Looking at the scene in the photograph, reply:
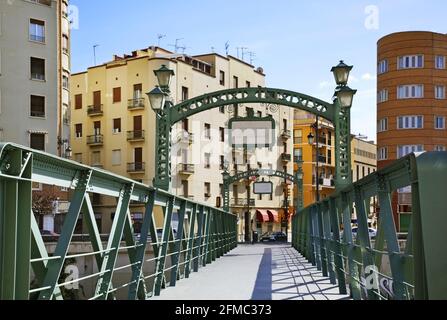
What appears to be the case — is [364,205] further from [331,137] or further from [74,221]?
[331,137]

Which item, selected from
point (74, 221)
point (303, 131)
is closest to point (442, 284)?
point (74, 221)

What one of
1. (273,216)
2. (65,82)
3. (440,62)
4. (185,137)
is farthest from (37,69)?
(273,216)

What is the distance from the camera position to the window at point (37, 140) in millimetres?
46406

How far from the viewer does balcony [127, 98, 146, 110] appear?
60.5 meters

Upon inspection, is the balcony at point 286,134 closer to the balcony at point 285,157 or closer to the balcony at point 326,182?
the balcony at point 285,157

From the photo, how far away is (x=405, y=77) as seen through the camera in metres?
54.9

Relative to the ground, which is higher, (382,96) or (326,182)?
(382,96)

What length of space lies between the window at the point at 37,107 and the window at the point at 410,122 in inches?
Answer: 1068

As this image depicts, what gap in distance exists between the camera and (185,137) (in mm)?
62500

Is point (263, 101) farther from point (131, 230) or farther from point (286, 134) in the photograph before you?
point (286, 134)

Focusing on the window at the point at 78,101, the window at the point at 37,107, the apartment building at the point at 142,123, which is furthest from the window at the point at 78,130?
the window at the point at 37,107

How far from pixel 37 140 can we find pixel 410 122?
28.3 m

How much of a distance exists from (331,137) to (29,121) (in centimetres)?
6210

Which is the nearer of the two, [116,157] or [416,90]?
[416,90]
